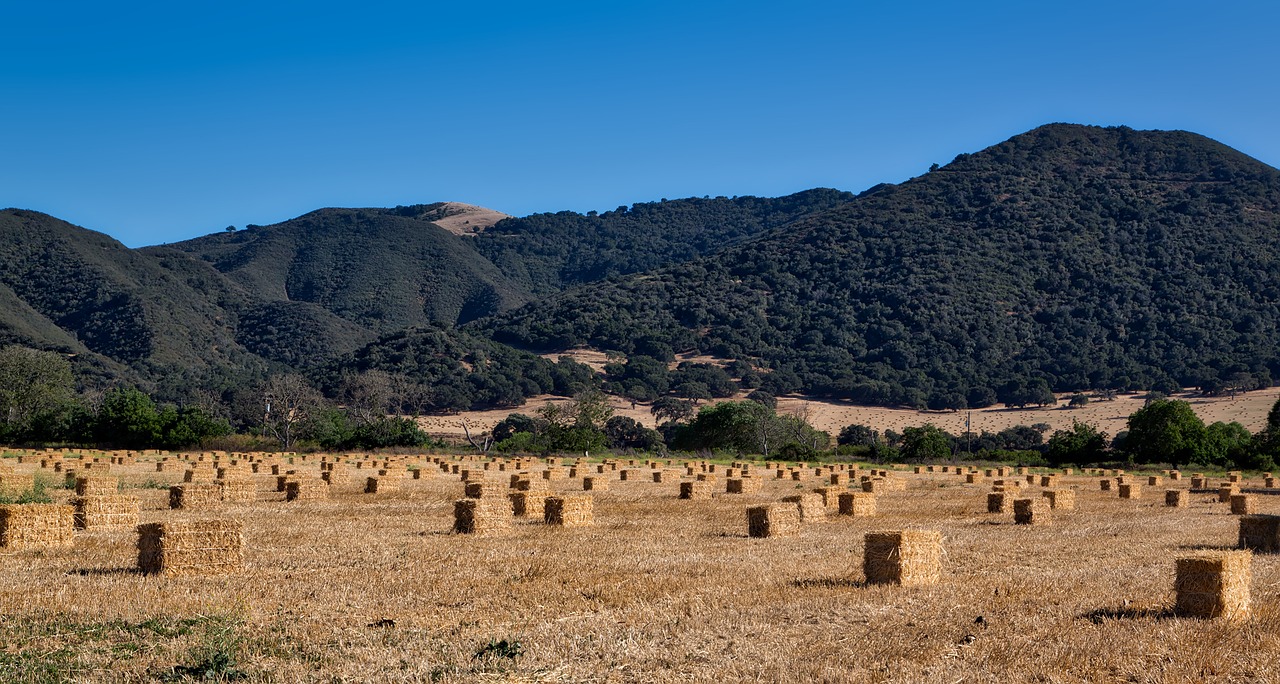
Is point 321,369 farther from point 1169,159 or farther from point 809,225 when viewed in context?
point 1169,159

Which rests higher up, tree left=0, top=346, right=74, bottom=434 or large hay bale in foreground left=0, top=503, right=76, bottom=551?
tree left=0, top=346, right=74, bottom=434

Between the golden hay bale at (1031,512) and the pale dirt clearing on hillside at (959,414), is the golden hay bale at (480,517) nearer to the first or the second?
the golden hay bale at (1031,512)

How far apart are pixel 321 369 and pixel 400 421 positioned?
2184 inches

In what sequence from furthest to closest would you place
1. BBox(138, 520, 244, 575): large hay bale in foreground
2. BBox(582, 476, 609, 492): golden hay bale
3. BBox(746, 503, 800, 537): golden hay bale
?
BBox(582, 476, 609, 492): golden hay bale, BBox(746, 503, 800, 537): golden hay bale, BBox(138, 520, 244, 575): large hay bale in foreground

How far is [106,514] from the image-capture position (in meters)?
19.2

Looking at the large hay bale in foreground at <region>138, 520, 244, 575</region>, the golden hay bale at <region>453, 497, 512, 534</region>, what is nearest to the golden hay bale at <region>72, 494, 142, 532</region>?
the golden hay bale at <region>453, 497, 512, 534</region>

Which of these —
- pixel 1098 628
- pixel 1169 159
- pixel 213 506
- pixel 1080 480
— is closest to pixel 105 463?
pixel 213 506

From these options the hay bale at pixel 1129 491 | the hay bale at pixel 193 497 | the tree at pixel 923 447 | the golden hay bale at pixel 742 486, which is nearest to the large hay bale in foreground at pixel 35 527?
the hay bale at pixel 193 497

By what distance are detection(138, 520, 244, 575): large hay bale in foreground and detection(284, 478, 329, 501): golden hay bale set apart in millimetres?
12964

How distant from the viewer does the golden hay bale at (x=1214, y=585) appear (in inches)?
438

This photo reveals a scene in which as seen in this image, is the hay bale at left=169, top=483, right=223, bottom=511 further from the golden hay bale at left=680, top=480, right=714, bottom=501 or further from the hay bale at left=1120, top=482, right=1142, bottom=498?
the hay bale at left=1120, top=482, right=1142, bottom=498

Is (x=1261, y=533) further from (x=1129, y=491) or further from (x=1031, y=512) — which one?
(x=1129, y=491)

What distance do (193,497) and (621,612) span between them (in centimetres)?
1499

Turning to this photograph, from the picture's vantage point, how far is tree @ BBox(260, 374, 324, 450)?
73.9m
